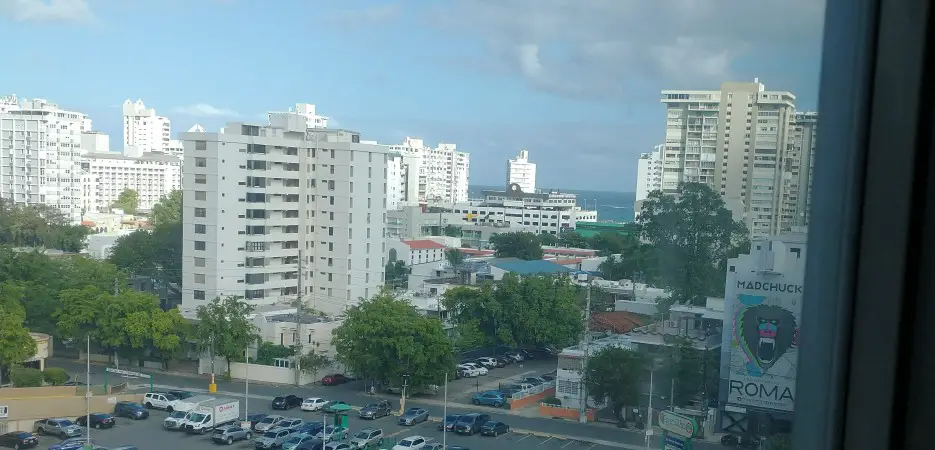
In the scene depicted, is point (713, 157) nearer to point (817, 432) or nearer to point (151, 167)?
point (817, 432)

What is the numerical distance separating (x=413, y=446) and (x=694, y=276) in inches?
126

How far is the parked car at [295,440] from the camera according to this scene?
3887mm

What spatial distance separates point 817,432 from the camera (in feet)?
1.17

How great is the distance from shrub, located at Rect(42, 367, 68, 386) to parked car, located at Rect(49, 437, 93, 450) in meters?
0.86

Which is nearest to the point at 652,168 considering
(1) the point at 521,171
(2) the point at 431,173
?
(2) the point at 431,173

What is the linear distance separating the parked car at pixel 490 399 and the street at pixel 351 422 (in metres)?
0.06

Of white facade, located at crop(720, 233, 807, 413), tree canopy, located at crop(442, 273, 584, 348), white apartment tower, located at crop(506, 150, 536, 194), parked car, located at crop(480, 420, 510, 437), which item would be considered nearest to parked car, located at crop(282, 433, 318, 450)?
parked car, located at crop(480, 420, 510, 437)

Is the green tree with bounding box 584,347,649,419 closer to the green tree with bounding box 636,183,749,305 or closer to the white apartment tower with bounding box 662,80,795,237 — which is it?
the green tree with bounding box 636,183,749,305

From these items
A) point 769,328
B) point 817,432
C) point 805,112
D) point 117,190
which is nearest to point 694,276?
point 769,328

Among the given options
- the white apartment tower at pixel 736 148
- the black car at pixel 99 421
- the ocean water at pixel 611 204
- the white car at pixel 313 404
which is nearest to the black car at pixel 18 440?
the black car at pixel 99 421

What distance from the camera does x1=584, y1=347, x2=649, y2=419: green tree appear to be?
988 mm

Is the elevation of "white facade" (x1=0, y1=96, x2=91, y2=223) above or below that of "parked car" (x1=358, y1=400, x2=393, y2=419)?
above

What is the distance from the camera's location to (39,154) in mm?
12680

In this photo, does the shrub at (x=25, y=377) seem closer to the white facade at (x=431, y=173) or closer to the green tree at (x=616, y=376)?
the green tree at (x=616, y=376)
